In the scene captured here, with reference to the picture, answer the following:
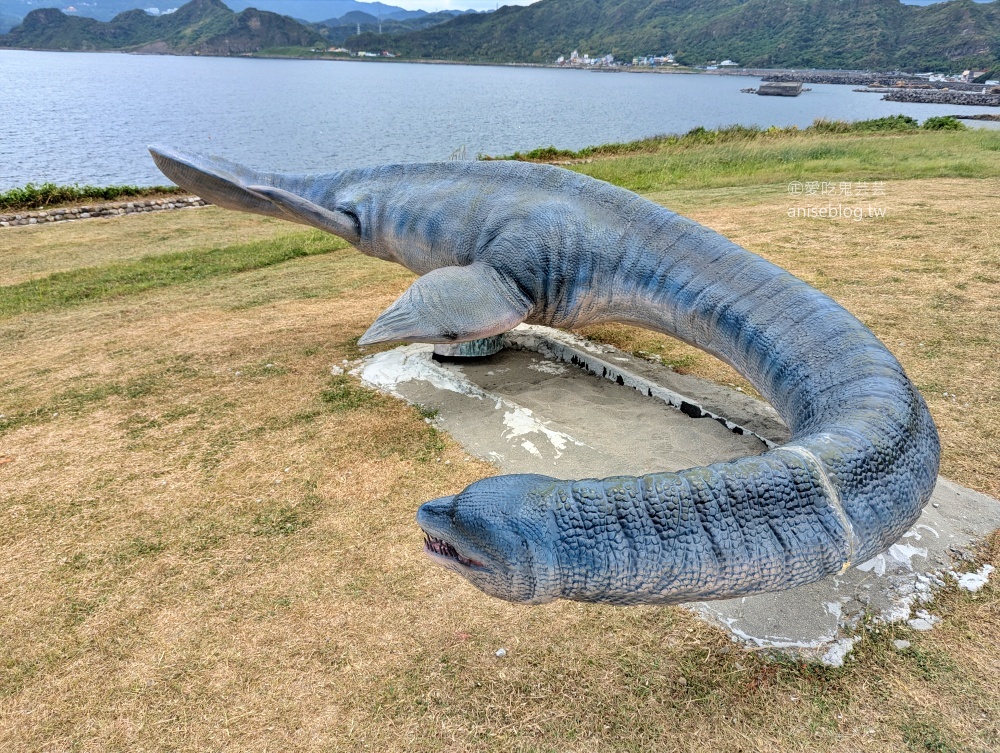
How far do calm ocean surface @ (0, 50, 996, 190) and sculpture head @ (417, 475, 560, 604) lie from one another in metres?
4.86

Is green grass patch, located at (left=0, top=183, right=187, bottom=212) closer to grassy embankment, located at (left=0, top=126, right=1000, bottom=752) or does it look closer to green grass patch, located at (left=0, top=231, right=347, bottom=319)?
green grass patch, located at (left=0, top=231, right=347, bottom=319)

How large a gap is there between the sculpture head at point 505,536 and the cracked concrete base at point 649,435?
1.44 meters

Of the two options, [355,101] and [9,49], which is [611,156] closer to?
[355,101]

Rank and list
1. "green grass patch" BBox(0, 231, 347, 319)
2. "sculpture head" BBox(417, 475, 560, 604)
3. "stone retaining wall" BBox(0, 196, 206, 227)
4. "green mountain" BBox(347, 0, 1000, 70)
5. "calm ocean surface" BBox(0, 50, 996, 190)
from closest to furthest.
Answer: "sculpture head" BBox(417, 475, 560, 604), "green grass patch" BBox(0, 231, 347, 319), "stone retaining wall" BBox(0, 196, 206, 227), "calm ocean surface" BBox(0, 50, 996, 190), "green mountain" BBox(347, 0, 1000, 70)

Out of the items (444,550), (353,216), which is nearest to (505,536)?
(444,550)

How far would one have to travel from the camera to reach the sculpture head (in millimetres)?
1829

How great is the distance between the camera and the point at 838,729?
2.41 m

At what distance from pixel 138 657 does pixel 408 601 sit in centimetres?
119

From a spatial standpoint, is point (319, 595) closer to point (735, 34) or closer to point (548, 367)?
point (548, 367)

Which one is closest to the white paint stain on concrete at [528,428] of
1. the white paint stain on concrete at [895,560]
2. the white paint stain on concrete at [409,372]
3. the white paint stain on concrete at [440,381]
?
the white paint stain on concrete at [440,381]

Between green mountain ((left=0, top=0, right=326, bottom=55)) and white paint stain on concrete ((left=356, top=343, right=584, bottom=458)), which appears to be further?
green mountain ((left=0, top=0, right=326, bottom=55))

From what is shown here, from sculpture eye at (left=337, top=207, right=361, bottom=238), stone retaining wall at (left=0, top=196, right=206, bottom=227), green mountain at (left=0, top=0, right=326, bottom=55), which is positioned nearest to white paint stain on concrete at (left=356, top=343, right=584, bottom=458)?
sculpture eye at (left=337, top=207, right=361, bottom=238)

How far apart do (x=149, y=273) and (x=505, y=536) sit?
963 centimetres


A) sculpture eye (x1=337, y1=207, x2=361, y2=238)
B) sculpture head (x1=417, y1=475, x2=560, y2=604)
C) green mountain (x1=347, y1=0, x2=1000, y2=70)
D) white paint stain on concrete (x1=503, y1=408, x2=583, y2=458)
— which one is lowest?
white paint stain on concrete (x1=503, y1=408, x2=583, y2=458)
